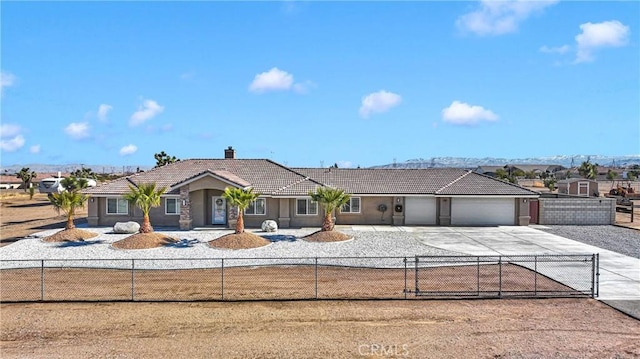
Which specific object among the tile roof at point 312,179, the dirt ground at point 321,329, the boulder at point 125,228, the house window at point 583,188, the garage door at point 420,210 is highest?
the tile roof at point 312,179

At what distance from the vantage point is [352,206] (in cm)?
3694

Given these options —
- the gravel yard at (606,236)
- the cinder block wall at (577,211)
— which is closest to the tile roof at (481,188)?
the cinder block wall at (577,211)

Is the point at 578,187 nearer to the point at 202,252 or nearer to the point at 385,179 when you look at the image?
the point at 385,179

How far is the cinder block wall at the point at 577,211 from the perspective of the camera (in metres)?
37.5

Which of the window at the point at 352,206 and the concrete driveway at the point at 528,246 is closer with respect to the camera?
the concrete driveway at the point at 528,246

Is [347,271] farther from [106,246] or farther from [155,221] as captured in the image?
[155,221]

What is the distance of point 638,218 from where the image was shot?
4184cm

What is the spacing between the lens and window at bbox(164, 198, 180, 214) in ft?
115

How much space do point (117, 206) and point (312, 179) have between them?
14.7 m

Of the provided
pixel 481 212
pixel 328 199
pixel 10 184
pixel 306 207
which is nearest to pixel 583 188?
pixel 481 212

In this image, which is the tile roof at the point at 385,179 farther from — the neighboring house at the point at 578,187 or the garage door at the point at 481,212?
the neighboring house at the point at 578,187

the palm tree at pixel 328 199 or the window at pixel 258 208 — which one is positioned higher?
the palm tree at pixel 328 199

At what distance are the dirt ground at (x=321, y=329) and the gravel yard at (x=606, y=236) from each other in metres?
12.4

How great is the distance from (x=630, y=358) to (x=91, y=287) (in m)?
18.1
